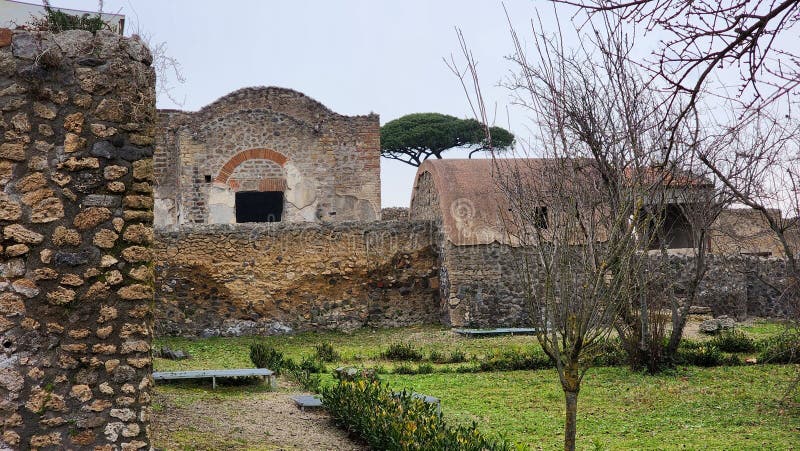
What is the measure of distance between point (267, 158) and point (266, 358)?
37.4ft

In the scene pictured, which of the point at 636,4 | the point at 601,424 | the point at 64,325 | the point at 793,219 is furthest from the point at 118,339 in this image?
the point at 793,219

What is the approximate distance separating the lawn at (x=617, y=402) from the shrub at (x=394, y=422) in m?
0.93

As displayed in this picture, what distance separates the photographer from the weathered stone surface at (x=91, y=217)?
590 centimetres

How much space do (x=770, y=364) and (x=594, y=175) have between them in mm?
4451

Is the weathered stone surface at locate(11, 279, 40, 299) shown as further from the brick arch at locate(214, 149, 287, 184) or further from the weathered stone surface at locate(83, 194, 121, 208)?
the brick arch at locate(214, 149, 287, 184)

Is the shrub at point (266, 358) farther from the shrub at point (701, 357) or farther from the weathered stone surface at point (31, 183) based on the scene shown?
the weathered stone surface at point (31, 183)

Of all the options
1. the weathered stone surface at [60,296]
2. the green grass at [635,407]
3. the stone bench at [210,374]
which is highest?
the weathered stone surface at [60,296]

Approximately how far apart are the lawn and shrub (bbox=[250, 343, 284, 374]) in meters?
0.19

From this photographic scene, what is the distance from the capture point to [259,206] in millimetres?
25797

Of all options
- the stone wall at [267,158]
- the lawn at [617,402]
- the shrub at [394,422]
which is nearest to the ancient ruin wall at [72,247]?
the shrub at [394,422]

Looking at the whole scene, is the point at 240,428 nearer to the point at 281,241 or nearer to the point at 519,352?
the point at 519,352

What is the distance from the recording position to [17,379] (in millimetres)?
5719

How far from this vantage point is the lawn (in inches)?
324

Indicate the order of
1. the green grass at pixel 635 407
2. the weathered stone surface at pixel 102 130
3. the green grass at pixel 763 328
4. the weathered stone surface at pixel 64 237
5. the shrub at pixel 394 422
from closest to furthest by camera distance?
the weathered stone surface at pixel 64 237
the weathered stone surface at pixel 102 130
the shrub at pixel 394 422
the green grass at pixel 635 407
the green grass at pixel 763 328
